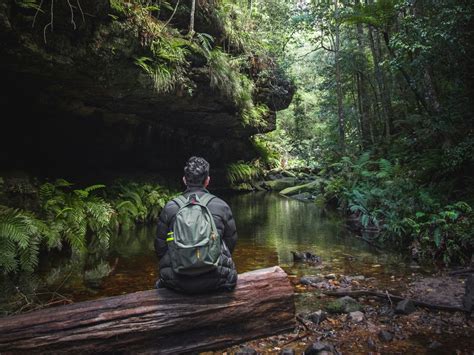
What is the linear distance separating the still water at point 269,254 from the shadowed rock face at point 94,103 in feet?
11.6

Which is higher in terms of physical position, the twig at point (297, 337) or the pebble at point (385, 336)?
the pebble at point (385, 336)

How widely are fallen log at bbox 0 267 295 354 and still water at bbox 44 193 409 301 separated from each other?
1.84 m

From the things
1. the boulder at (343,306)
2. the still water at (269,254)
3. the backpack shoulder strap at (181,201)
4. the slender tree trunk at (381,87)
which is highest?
the slender tree trunk at (381,87)

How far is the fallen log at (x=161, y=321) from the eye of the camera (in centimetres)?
299

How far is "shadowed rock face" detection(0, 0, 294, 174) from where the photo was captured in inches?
243

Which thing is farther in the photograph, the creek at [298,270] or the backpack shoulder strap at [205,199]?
the creek at [298,270]

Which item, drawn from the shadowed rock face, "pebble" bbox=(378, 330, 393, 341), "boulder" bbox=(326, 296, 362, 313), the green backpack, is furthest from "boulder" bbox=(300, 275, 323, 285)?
the shadowed rock face

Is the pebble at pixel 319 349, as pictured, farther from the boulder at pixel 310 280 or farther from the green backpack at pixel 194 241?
the boulder at pixel 310 280

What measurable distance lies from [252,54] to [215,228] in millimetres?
12344

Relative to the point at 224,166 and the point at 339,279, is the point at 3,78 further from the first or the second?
the point at 224,166

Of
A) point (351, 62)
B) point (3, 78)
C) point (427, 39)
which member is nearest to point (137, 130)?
point (3, 78)

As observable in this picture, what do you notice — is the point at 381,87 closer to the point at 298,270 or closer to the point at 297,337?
the point at 298,270

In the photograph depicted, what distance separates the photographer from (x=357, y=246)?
7695 mm

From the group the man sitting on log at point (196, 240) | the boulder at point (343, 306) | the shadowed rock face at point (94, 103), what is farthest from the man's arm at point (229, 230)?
the shadowed rock face at point (94, 103)
